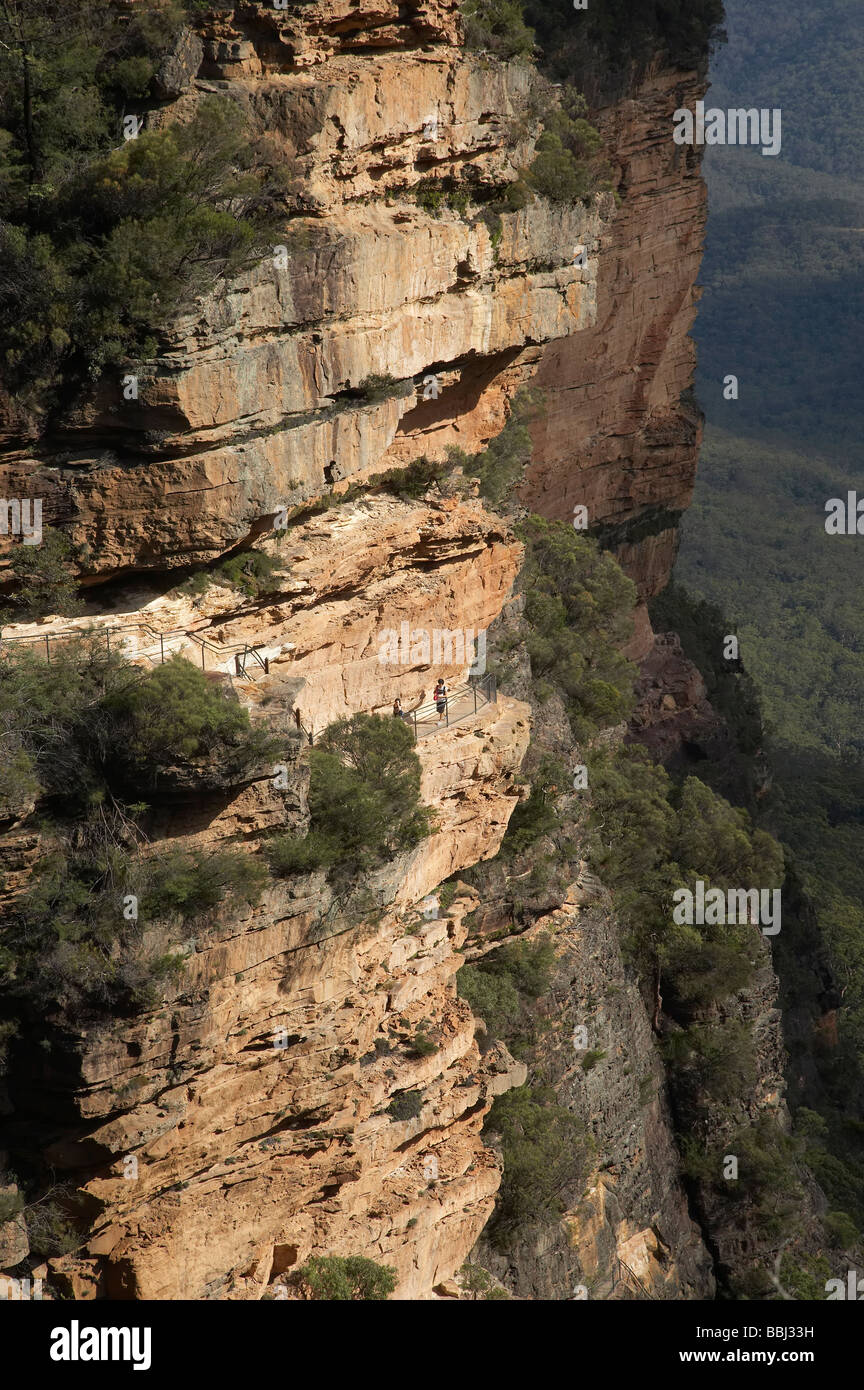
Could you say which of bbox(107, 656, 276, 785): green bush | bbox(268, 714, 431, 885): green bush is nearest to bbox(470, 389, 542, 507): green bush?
bbox(268, 714, 431, 885): green bush

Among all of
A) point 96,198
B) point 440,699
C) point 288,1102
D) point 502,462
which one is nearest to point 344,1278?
point 288,1102

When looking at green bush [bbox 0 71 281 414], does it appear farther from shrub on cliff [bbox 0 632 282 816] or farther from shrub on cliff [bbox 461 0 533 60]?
shrub on cliff [bbox 461 0 533 60]

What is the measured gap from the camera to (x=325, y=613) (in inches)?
808

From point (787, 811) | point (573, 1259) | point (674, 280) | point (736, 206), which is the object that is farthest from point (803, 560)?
point (573, 1259)

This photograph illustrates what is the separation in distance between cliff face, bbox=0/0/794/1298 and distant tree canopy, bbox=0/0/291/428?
17.9 inches

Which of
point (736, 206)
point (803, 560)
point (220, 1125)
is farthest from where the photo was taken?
point (736, 206)

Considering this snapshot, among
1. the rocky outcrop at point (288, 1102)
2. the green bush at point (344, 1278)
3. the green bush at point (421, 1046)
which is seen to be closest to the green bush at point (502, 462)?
the rocky outcrop at point (288, 1102)

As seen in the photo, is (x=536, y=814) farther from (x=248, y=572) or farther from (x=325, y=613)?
(x=248, y=572)

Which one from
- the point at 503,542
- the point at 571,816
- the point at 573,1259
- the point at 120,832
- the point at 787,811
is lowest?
the point at 787,811

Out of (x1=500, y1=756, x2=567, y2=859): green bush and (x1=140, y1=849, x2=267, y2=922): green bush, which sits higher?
(x1=140, y1=849, x2=267, y2=922): green bush

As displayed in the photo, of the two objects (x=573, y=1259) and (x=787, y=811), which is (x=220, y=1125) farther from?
(x=787, y=811)

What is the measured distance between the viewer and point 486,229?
898 inches

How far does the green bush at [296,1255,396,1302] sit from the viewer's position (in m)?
18.7

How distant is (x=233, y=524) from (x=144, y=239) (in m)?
3.49
